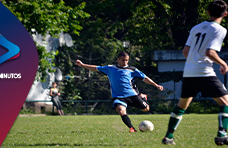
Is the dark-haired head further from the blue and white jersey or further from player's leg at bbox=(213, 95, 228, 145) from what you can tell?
the blue and white jersey

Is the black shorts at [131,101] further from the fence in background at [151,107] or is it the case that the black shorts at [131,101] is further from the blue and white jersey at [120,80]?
the fence in background at [151,107]

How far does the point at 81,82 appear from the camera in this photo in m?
29.0

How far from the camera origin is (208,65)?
5398 millimetres

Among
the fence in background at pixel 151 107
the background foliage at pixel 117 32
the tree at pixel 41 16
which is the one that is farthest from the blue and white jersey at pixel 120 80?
the background foliage at pixel 117 32

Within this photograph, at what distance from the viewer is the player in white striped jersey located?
5.24m

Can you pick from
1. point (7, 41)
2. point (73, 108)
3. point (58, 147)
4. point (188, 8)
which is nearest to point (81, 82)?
point (73, 108)

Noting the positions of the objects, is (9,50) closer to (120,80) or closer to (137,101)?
(120,80)

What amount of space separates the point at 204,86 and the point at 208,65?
321mm

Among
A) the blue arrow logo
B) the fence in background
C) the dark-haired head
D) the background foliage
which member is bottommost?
the fence in background

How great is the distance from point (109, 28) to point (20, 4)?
13756 millimetres

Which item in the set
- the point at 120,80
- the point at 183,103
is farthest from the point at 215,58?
the point at 120,80

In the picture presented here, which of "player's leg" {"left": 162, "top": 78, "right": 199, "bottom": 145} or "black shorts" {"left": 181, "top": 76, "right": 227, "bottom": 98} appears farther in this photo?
"player's leg" {"left": 162, "top": 78, "right": 199, "bottom": 145}

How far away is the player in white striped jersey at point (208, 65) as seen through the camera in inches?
206

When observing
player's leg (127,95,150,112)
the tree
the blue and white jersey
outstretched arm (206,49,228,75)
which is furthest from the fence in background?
outstretched arm (206,49,228,75)
